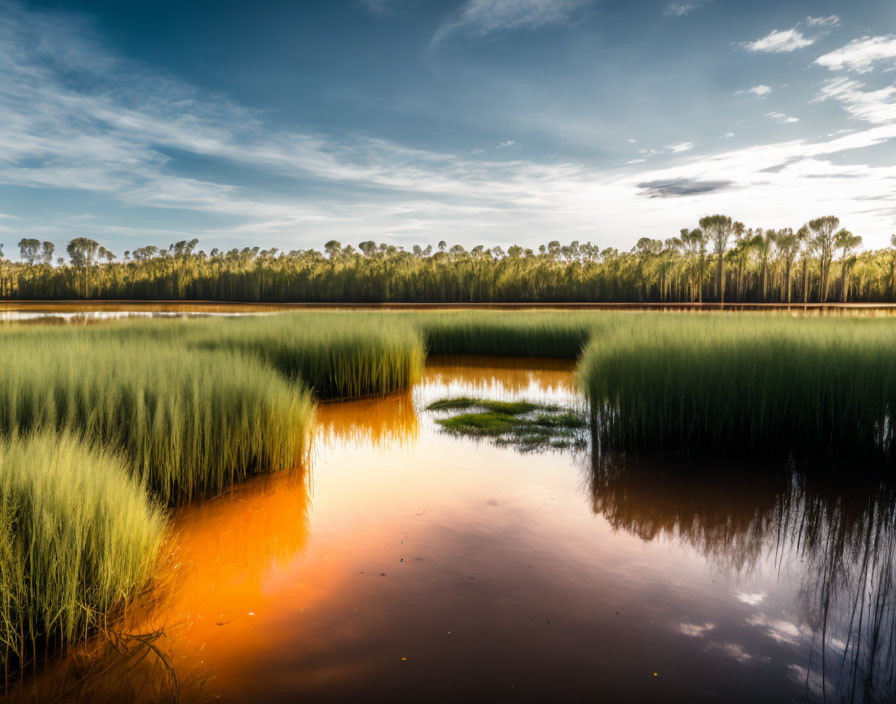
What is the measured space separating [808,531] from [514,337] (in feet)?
44.5

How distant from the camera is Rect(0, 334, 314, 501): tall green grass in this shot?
5.13 m

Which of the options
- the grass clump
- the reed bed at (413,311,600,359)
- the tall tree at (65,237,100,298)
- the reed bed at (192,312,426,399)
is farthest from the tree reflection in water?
the tall tree at (65,237,100,298)

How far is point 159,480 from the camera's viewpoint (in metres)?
5.14

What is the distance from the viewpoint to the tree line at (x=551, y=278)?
43.8m

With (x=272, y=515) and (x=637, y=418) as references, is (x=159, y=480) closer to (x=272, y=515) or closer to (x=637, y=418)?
(x=272, y=515)

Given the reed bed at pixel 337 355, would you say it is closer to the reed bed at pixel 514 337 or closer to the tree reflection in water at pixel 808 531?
the reed bed at pixel 514 337

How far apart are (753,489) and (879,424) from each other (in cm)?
227

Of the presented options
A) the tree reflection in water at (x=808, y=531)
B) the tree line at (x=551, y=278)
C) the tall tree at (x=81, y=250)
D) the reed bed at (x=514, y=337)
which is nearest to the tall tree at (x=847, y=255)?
the tree line at (x=551, y=278)

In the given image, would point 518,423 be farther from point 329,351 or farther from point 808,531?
point 329,351

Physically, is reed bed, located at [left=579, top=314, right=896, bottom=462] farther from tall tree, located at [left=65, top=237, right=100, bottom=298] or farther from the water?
tall tree, located at [left=65, top=237, right=100, bottom=298]

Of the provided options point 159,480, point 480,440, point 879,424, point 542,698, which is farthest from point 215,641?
point 879,424

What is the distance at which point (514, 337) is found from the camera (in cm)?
1795

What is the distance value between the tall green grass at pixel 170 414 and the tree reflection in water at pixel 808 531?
145 inches

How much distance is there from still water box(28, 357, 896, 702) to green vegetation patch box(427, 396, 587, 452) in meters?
1.22
